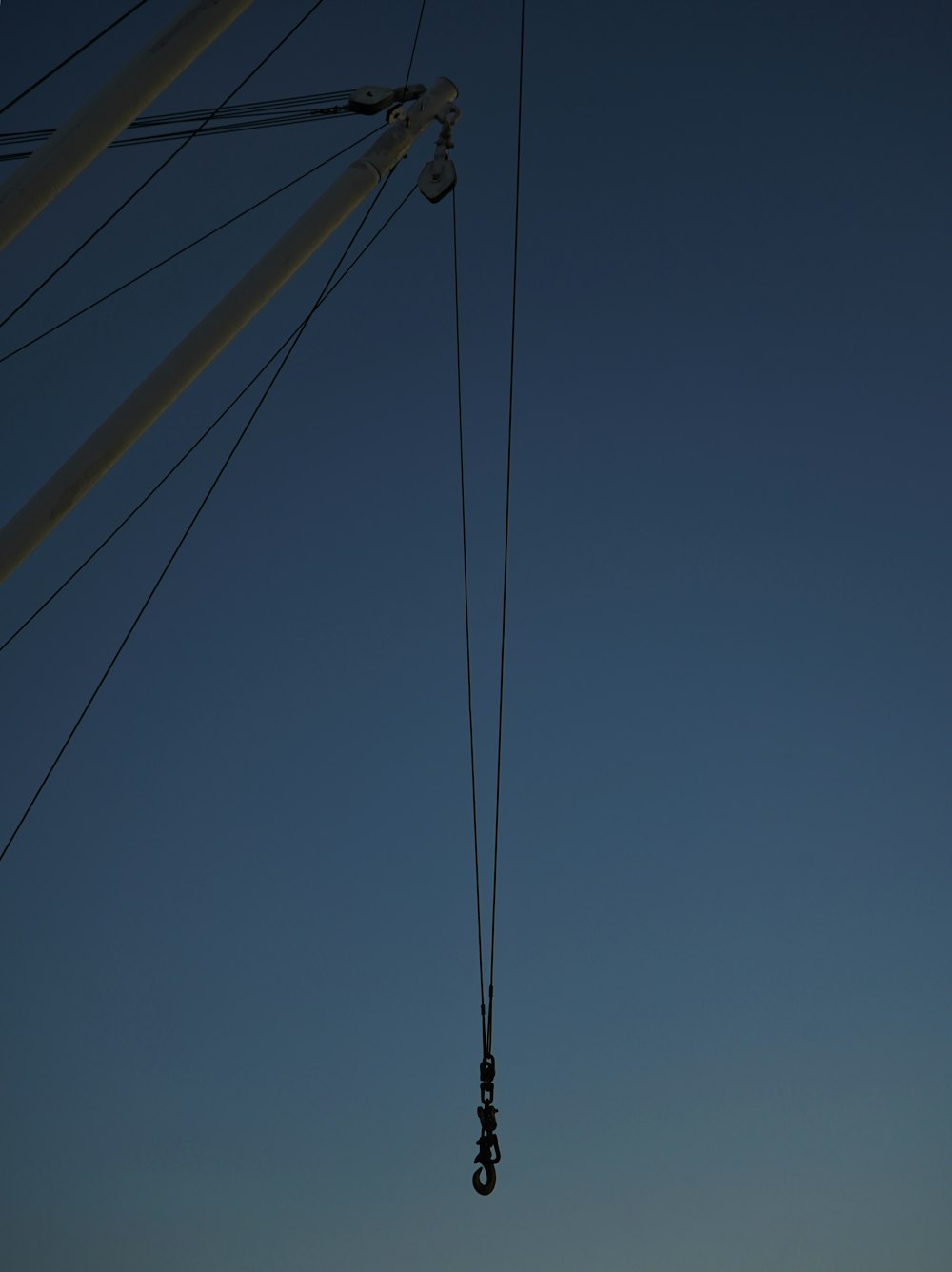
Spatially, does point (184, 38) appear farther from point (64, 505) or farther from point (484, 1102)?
point (484, 1102)

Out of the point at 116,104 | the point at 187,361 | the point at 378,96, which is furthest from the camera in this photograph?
the point at 378,96

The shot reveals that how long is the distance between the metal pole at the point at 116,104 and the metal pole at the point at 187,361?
99.2 inches

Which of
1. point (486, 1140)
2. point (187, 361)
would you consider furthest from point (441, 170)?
point (486, 1140)

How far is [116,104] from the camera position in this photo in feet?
40.5

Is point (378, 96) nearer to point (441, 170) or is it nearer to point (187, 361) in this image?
point (441, 170)

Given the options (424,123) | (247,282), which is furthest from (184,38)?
(424,123)

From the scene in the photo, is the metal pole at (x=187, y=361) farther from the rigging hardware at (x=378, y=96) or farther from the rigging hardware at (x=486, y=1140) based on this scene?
the rigging hardware at (x=486, y=1140)

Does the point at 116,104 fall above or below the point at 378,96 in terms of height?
below

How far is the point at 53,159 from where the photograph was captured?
12.1m

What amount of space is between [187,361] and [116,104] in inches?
115

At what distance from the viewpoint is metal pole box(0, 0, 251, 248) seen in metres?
12.0

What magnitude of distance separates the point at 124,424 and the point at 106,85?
3.39 m

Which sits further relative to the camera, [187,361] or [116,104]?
[187,361]

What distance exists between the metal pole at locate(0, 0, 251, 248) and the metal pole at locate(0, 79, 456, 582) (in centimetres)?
252
